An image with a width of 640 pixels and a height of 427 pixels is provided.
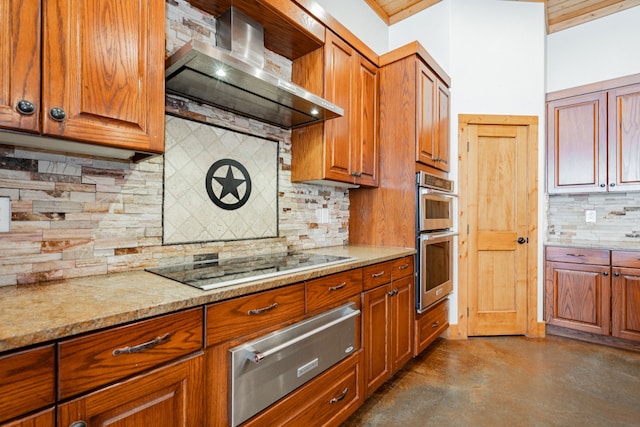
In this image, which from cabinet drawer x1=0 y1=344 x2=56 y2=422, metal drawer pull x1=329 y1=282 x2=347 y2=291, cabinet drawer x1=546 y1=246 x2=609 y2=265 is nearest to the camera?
cabinet drawer x1=0 y1=344 x2=56 y2=422

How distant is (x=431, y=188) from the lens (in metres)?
2.57

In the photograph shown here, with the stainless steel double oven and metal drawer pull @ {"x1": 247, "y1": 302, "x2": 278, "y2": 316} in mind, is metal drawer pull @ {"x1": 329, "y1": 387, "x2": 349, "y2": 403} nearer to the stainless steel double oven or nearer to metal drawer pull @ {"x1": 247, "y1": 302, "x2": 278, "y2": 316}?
metal drawer pull @ {"x1": 247, "y1": 302, "x2": 278, "y2": 316}

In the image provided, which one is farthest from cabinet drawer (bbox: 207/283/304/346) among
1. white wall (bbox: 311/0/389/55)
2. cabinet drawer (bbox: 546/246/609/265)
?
cabinet drawer (bbox: 546/246/609/265)

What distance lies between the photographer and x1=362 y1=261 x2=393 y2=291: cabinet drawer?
1846 millimetres

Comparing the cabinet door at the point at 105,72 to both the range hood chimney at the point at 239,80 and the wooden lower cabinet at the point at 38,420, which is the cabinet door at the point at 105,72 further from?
the wooden lower cabinet at the point at 38,420

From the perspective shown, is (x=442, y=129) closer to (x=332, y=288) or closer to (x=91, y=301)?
(x=332, y=288)

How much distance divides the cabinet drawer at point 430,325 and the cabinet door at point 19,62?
2.46m

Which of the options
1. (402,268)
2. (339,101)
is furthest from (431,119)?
→ (402,268)

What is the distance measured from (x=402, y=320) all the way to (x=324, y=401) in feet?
2.97

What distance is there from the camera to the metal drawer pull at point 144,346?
33.3 inches

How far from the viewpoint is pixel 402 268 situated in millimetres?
2232

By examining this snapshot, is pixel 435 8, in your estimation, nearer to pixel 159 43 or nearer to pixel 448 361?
pixel 159 43

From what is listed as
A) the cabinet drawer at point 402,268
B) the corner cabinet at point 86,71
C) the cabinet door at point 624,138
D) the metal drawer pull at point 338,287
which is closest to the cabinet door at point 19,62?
the corner cabinet at point 86,71

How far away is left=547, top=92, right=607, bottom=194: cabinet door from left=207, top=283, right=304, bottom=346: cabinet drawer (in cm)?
312
